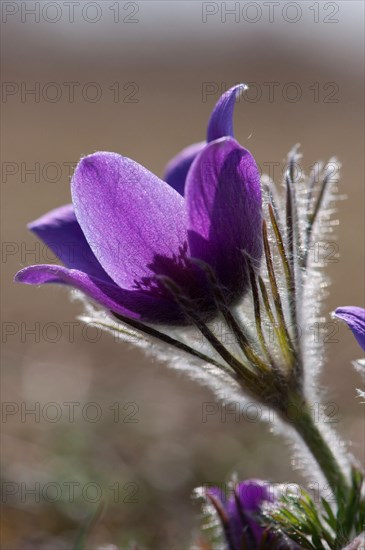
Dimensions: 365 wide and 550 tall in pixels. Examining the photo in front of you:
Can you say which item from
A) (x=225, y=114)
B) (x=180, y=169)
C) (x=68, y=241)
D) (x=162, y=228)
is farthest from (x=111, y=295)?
(x=180, y=169)

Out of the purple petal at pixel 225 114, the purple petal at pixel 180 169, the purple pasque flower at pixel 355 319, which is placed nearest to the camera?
the purple pasque flower at pixel 355 319

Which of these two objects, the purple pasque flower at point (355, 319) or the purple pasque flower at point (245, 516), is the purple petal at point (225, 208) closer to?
the purple pasque flower at point (355, 319)

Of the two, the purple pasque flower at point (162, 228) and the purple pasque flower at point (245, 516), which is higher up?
the purple pasque flower at point (162, 228)

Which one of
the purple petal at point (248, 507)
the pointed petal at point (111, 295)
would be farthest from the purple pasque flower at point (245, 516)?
the pointed petal at point (111, 295)

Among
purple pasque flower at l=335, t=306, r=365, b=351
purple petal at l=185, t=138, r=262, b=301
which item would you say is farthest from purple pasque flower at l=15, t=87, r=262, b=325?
purple pasque flower at l=335, t=306, r=365, b=351

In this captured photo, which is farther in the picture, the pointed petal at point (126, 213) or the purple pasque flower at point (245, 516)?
the purple pasque flower at point (245, 516)

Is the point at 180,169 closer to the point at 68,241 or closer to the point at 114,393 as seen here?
the point at 68,241
